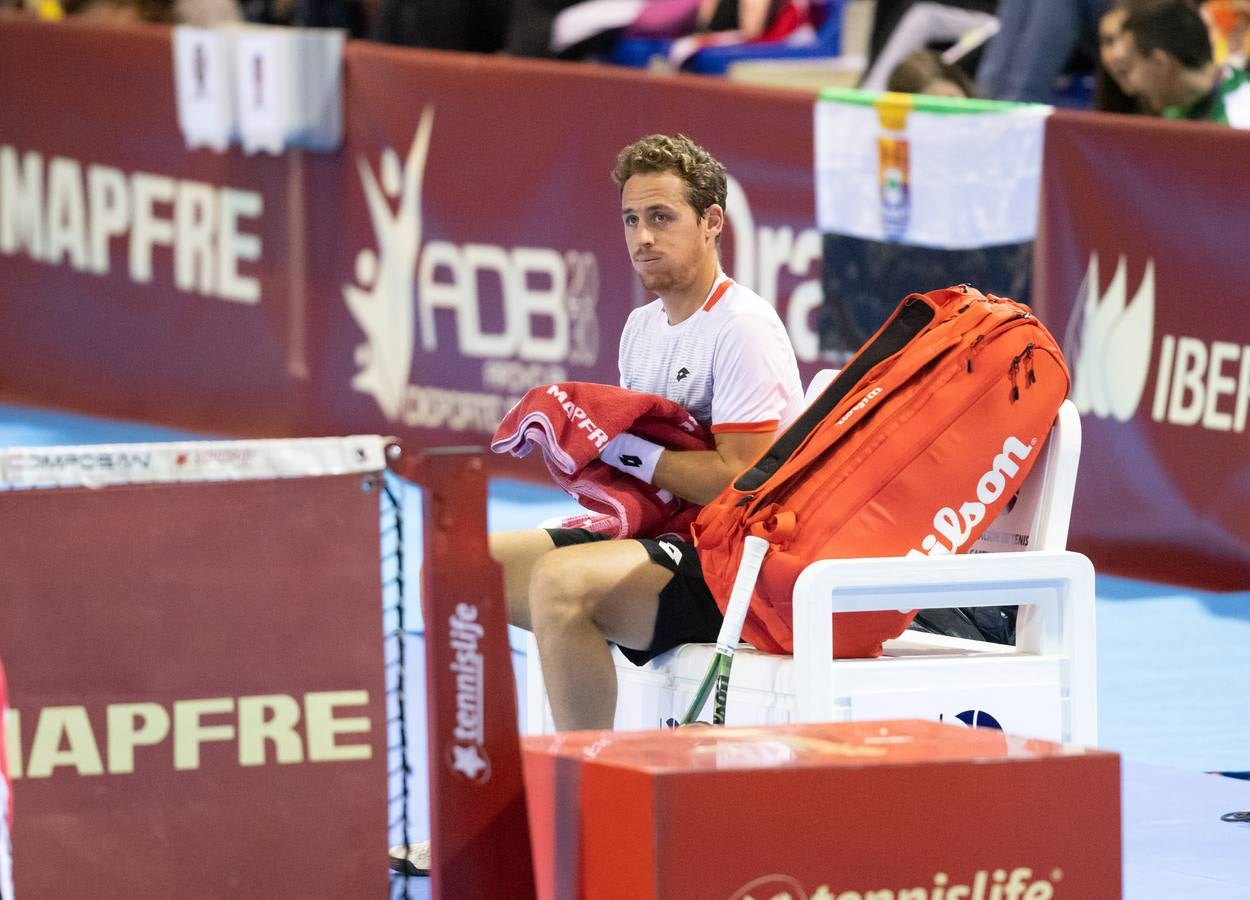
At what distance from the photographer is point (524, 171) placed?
8648mm

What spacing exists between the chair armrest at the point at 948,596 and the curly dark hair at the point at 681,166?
0.89m

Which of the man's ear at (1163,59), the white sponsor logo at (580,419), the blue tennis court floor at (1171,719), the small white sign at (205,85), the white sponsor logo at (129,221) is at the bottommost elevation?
the blue tennis court floor at (1171,719)

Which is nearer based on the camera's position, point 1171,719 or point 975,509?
point 975,509

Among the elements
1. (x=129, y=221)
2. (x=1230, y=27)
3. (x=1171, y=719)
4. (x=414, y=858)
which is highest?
(x=1230, y=27)

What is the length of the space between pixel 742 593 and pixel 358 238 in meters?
5.39

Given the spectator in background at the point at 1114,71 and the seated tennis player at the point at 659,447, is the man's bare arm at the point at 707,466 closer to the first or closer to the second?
the seated tennis player at the point at 659,447

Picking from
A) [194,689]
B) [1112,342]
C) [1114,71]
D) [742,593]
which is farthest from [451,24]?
[194,689]

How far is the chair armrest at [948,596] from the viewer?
156 inches

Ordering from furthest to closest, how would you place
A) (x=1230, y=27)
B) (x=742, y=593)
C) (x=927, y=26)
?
1. (x=927, y=26)
2. (x=1230, y=27)
3. (x=742, y=593)

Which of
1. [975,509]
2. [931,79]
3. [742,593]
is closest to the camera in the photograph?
[742,593]

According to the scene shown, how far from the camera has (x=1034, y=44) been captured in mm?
8500

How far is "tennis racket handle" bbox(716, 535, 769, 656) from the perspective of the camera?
159 inches

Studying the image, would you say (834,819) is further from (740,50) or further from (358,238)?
(740,50)

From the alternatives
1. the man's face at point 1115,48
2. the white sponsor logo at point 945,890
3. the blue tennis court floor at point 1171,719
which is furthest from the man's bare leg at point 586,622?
the man's face at point 1115,48
